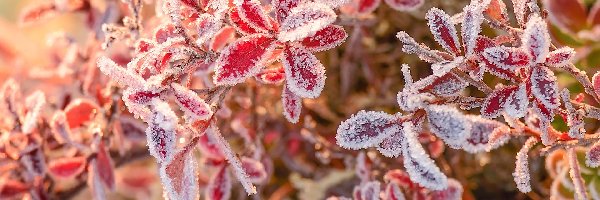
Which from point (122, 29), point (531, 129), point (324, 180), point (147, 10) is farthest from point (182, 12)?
point (147, 10)

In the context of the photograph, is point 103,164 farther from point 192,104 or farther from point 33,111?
point 192,104

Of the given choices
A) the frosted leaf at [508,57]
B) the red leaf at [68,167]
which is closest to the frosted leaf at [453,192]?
the frosted leaf at [508,57]

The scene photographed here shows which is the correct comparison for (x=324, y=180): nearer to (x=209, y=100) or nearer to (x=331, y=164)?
(x=331, y=164)

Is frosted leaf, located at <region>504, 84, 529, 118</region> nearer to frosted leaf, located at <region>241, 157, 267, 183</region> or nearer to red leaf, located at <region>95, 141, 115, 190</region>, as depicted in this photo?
frosted leaf, located at <region>241, 157, 267, 183</region>

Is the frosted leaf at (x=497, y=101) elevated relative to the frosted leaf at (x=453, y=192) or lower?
elevated

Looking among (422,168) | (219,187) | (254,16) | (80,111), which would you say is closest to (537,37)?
(422,168)

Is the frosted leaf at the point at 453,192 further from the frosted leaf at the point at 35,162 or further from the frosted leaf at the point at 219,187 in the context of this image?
the frosted leaf at the point at 35,162
